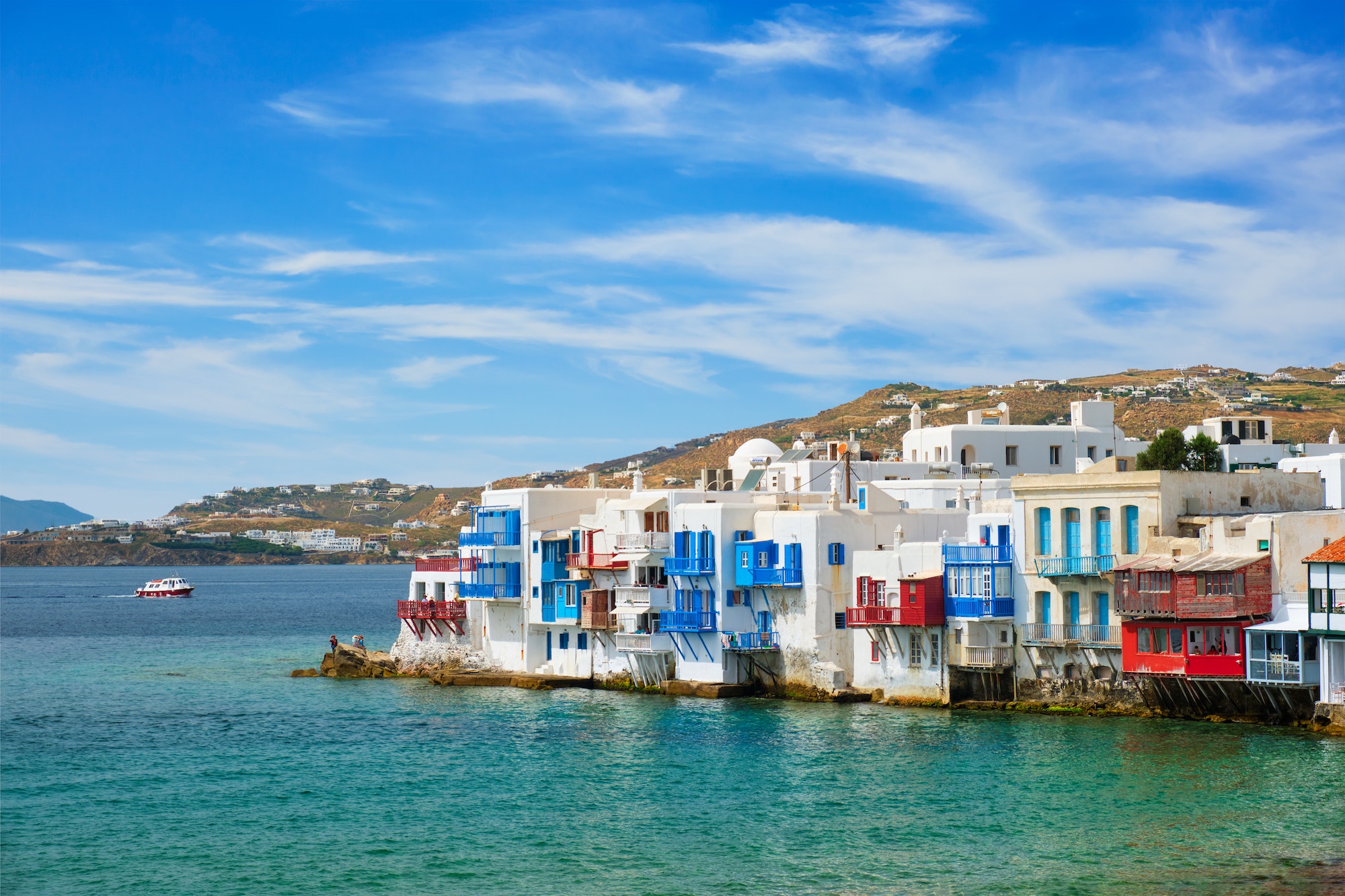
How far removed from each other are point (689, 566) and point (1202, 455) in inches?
1571

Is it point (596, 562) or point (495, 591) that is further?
point (495, 591)

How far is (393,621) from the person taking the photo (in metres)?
130

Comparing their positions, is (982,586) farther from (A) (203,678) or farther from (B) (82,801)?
(A) (203,678)

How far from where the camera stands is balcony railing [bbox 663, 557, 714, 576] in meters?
59.3

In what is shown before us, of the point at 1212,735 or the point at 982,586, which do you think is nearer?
the point at 1212,735

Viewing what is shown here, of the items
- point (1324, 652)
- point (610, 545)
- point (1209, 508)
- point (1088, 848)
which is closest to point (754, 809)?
point (1088, 848)

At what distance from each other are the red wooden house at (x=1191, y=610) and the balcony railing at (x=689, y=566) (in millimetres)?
16924

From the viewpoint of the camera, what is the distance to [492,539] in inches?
2729

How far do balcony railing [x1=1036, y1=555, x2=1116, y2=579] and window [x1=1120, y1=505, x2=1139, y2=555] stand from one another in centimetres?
66

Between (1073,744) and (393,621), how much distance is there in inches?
3659

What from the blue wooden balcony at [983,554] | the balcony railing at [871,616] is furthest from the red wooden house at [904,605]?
the blue wooden balcony at [983,554]

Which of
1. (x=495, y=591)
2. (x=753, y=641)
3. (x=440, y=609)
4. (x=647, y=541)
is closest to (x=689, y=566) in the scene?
(x=647, y=541)

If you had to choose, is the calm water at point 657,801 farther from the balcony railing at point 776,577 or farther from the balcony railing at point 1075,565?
the balcony railing at point 1075,565

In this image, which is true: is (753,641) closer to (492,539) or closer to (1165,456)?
(492,539)
